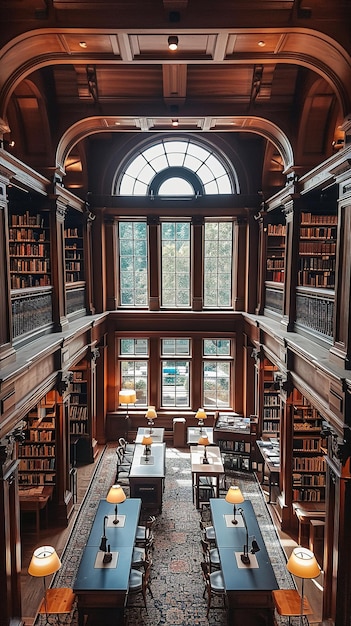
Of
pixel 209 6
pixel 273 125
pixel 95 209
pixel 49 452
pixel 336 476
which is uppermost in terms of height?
pixel 209 6

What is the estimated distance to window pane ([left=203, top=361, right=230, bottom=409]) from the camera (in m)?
11.8

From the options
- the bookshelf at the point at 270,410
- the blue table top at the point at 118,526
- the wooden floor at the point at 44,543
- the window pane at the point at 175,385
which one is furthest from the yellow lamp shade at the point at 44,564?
the window pane at the point at 175,385

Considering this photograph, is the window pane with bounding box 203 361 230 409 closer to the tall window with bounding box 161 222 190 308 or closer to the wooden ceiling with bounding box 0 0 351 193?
the tall window with bounding box 161 222 190 308

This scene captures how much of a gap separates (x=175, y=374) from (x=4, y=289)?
23.7 feet

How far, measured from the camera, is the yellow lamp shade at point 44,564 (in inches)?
182

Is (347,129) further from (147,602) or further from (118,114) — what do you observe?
(147,602)

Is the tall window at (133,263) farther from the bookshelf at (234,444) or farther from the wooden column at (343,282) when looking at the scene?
the wooden column at (343,282)

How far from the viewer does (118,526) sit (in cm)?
641

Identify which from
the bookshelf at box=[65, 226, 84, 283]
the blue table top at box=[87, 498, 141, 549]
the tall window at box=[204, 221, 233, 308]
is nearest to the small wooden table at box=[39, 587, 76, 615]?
the blue table top at box=[87, 498, 141, 549]

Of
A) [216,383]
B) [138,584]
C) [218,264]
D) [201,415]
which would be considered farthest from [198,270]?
[138,584]

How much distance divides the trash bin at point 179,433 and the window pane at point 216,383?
94cm

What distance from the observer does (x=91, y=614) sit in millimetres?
5410

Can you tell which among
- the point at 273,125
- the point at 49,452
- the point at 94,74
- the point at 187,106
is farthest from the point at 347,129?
the point at 49,452

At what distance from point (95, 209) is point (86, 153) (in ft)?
4.21
